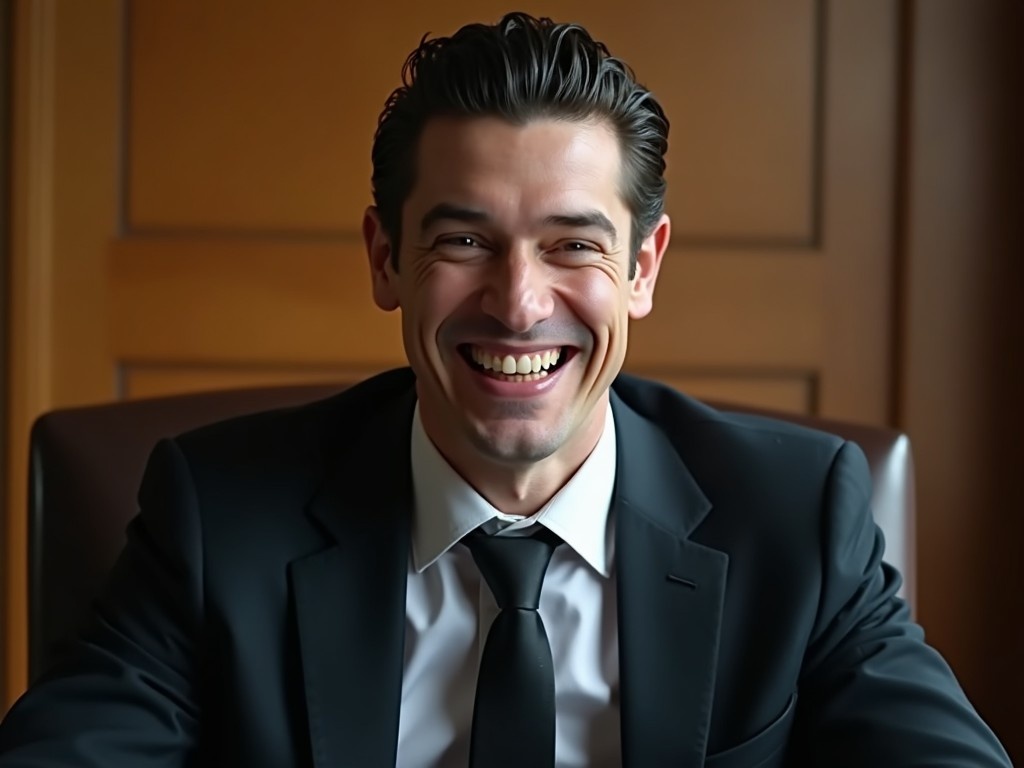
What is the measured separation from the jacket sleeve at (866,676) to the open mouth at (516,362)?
0.34 meters

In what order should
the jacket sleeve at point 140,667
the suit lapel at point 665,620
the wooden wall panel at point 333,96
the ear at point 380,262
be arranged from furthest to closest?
1. the wooden wall panel at point 333,96
2. the ear at point 380,262
3. the suit lapel at point 665,620
4. the jacket sleeve at point 140,667

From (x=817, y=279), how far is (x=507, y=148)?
1.30 metres

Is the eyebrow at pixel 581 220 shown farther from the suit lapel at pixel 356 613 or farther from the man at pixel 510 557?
the suit lapel at pixel 356 613

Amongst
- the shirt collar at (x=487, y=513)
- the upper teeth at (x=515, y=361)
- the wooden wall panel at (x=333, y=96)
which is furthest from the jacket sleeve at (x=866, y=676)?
the wooden wall panel at (x=333, y=96)

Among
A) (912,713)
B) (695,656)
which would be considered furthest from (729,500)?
(912,713)

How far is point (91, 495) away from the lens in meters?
1.58

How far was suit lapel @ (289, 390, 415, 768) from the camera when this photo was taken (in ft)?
4.37

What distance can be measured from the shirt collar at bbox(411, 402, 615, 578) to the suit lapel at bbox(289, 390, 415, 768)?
0.07ft

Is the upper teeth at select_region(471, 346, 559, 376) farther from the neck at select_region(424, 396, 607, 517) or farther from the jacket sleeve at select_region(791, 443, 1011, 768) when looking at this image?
the jacket sleeve at select_region(791, 443, 1011, 768)

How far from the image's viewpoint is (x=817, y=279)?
2508 millimetres

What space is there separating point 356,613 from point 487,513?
0.17m

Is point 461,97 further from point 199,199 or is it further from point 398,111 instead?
point 199,199

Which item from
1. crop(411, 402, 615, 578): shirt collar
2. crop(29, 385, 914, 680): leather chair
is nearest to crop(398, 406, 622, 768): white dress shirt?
crop(411, 402, 615, 578): shirt collar

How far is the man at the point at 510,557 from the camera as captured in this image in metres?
1.33
